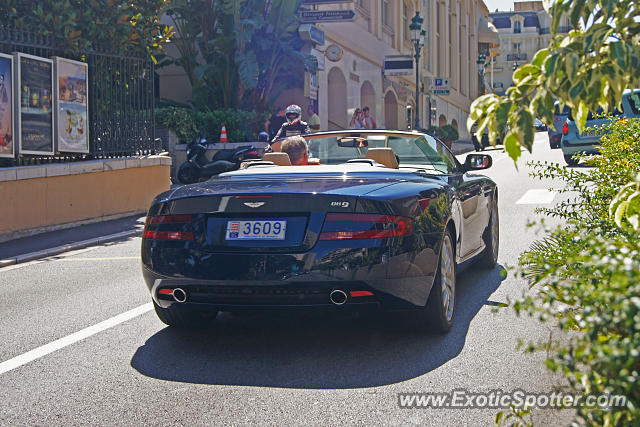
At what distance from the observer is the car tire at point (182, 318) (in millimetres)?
5895

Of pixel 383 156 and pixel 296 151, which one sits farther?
pixel 296 151

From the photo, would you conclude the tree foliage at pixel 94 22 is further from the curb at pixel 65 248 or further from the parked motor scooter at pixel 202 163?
the parked motor scooter at pixel 202 163

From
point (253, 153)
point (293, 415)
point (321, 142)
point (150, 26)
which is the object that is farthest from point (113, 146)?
point (293, 415)

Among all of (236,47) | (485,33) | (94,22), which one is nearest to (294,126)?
(94,22)

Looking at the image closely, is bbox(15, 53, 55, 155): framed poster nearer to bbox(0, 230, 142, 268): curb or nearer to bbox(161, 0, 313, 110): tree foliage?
bbox(0, 230, 142, 268): curb

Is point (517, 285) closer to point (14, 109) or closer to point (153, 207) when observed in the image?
point (153, 207)

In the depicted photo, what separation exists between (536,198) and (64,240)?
25.8ft

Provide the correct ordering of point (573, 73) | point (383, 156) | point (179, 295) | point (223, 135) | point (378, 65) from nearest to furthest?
1. point (573, 73)
2. point (179, 295)
3. point (383, 156)
4. point (223, 135)
5. point (378, 65)

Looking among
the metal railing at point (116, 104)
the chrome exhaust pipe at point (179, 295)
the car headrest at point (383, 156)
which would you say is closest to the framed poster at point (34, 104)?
the metal railing at point (116, 104)

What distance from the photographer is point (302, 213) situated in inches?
204

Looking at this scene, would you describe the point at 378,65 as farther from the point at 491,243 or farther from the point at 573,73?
the point at 573,73

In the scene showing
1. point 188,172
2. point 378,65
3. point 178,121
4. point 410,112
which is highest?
point 378,65

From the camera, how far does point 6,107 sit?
12.0 meters

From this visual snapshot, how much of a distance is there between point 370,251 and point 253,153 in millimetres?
15614
